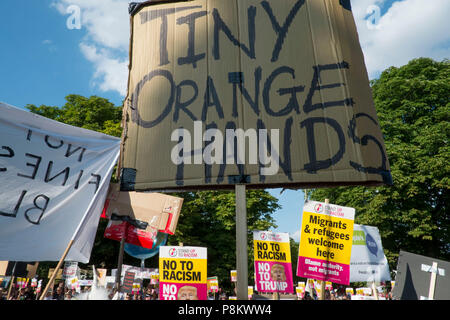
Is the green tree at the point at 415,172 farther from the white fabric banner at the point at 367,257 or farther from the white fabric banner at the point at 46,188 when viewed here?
the white fabric banner at the point at 46,188

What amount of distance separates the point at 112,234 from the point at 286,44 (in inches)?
188

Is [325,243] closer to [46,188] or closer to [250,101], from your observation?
[250,101]

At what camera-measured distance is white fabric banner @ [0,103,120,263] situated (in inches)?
153

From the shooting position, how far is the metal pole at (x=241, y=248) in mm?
2484

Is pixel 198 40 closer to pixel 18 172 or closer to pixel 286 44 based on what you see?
pixel 286 44

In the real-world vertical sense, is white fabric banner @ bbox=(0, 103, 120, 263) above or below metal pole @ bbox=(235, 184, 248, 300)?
above

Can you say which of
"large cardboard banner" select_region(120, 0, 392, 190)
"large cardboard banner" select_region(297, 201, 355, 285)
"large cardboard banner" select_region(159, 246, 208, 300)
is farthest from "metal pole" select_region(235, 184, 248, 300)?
"large cardboard banner" select_region(159, 246, 208, 300)

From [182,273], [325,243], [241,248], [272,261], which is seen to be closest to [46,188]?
[241,248]

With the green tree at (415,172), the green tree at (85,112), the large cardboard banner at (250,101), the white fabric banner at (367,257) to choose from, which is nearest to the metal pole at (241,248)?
the large cardboard banner at (250,101)

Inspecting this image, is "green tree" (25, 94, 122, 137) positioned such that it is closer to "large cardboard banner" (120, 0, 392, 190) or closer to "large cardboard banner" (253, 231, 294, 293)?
"large cardboard banner" (253, 231, 294, 293)

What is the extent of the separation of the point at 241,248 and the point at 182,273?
4897 mm

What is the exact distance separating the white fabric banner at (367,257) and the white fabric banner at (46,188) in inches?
300

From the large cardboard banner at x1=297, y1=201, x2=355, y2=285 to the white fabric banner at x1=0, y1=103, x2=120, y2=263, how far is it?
156 inches

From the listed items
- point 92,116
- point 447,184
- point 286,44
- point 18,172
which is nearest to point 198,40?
point 286,44
